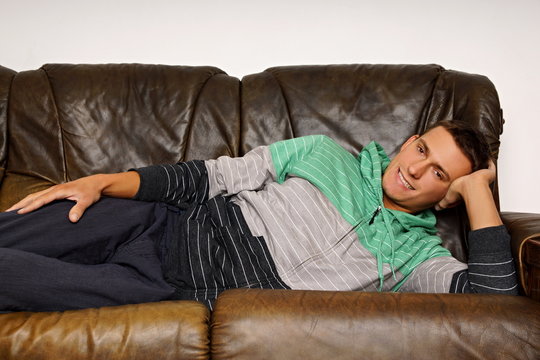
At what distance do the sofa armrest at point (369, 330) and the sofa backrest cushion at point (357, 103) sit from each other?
2.99ft

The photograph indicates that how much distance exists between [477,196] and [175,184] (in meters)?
0.95

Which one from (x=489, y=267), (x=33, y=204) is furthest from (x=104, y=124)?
(x=489, y=267)

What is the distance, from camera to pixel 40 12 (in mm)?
2436

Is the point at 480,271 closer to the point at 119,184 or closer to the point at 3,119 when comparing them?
the point at 119,184

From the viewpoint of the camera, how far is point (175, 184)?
168cm

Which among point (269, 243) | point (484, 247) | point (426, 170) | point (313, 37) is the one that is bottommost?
point (269, 243)

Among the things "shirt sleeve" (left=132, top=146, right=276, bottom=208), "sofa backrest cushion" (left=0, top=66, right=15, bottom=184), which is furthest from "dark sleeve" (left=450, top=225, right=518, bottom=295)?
"sofa backrest cushion" (left=0, top=66, right=15, bottom=184)

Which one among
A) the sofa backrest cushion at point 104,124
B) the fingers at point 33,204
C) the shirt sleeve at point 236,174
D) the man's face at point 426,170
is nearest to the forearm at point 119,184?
the fingers at point 33,204

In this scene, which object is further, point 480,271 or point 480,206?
point 480,206

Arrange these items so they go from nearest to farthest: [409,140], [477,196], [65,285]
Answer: [65,285] < [477,196] < [409,140]

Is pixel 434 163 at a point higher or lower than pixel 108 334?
higher

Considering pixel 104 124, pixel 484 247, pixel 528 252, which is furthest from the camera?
pixel 104 124

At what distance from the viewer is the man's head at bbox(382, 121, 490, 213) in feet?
5.60

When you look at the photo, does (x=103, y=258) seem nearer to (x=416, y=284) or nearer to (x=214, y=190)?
(x=214, y=190)
